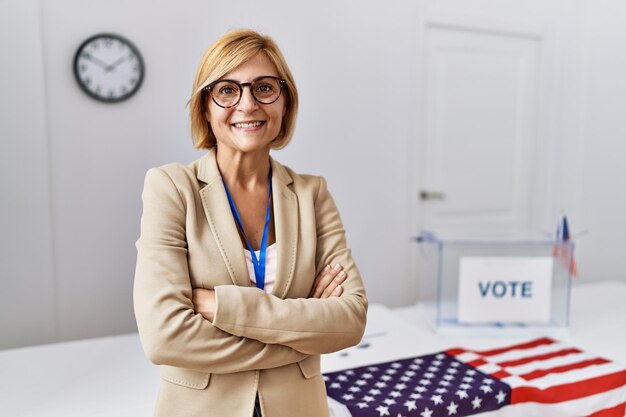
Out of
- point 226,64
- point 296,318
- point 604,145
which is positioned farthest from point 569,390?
point 604,145

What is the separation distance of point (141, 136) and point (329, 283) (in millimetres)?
1599

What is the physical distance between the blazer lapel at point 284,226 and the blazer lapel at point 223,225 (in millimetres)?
71

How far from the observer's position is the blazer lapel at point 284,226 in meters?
1.15

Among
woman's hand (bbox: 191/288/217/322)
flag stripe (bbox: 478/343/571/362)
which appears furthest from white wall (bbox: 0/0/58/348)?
flag stripe (bbox: 478/343/571/362)

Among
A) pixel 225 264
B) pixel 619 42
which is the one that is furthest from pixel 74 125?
pixel 619 42

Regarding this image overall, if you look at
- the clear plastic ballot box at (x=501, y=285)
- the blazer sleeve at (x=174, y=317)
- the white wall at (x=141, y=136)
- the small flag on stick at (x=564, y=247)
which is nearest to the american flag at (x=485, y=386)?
the clear plastic ballot box at (x=501, y=285)

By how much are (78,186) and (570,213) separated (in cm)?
303

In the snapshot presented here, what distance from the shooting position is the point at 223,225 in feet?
3.73

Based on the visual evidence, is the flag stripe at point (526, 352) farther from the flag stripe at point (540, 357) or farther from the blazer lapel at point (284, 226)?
the blazer lapel at point (284, 226)

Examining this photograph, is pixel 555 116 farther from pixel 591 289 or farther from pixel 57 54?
pixel 57 54

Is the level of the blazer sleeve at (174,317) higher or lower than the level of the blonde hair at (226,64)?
lower

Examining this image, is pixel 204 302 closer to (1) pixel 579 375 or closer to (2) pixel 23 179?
(1) pixel 579 375

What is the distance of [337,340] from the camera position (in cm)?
113

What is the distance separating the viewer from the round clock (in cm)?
238
